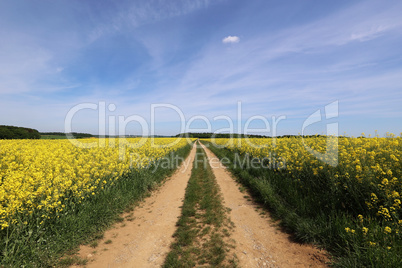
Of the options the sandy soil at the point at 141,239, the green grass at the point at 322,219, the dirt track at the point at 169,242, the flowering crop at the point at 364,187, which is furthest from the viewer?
the sandy soil at the point at 141,239

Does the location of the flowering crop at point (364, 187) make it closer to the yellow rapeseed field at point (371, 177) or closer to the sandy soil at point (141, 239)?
the yellow rapeseed field at point (371, 177)

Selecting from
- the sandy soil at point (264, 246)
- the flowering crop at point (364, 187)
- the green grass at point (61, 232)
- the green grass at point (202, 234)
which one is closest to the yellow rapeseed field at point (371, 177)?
the flowering crop at point (364, 187)

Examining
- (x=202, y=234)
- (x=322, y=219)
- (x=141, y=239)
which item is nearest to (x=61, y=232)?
(x=141, y=239)

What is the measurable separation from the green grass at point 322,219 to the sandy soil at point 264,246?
305 millimetres

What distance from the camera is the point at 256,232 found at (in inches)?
191

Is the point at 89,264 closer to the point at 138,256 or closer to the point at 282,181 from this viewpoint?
the point at 138,256

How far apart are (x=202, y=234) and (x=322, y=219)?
3.06m

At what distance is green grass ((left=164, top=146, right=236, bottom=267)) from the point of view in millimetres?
3786

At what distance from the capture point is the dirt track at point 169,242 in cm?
378

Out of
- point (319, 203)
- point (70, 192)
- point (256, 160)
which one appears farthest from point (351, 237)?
point (256, 160)

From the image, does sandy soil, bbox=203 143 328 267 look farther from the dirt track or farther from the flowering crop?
the flowering crop

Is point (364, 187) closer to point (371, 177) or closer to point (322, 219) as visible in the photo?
point (371, 177)

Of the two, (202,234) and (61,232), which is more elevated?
(61,232)

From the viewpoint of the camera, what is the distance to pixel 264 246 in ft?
14.0
